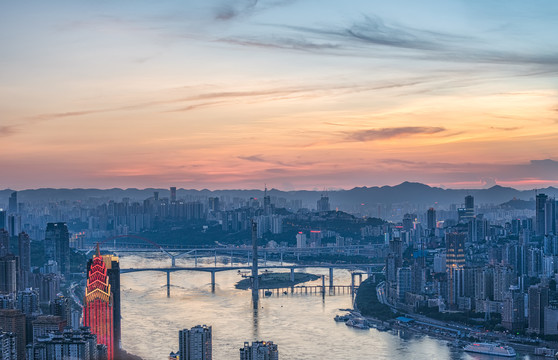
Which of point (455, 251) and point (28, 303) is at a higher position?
point (455, 251)

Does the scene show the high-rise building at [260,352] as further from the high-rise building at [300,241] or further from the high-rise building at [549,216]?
the high-rise building at [300,241]

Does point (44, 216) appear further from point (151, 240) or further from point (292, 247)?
point (292, 247)

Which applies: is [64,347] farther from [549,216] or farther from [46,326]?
[549,216]

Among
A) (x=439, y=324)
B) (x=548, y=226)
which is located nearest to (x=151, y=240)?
(x=548, y=226)

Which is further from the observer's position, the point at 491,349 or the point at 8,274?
the point at 8,274

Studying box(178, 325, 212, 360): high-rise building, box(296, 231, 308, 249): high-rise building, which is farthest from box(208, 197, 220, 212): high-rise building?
box(178, 325, 212, 360): high-rise building

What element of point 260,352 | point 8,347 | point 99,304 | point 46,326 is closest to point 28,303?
point 99,304
